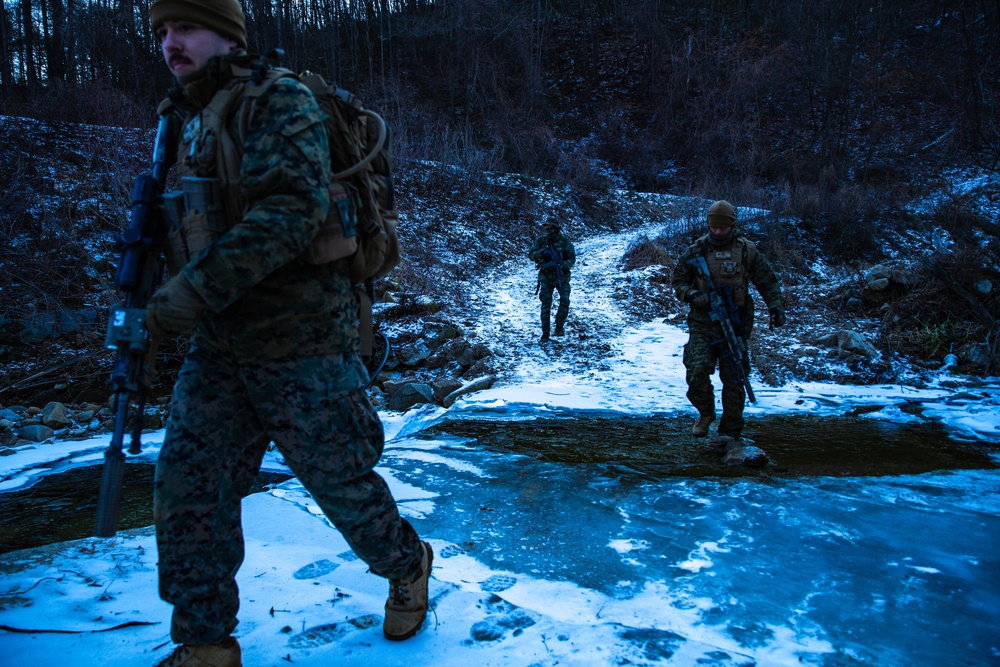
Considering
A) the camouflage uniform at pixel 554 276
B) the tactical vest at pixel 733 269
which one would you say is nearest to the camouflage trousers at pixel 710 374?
the tactical vest at pixel 733 269

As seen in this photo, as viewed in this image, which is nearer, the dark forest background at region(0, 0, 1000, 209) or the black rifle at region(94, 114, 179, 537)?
the black rifle at region(94, 114, 179, 537)

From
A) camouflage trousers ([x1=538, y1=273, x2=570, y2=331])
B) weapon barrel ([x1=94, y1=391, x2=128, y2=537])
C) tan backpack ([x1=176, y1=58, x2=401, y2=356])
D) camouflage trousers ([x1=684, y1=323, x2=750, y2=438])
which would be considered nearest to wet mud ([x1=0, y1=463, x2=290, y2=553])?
weapon barrel ([x1=94, y1=391, x2=128, y2=537])

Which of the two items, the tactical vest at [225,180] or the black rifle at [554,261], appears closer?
the tactical vest at [225,180]

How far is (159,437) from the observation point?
5047 mm

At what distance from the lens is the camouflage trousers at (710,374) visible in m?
4.71

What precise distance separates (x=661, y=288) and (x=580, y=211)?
665 centimetres

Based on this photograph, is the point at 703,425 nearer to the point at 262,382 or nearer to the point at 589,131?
the point at 262,382

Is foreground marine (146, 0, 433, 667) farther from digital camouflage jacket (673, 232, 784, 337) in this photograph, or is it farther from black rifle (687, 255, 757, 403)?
digital camouflage jacket (673, 232, 784, 337)

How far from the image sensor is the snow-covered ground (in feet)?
6.09

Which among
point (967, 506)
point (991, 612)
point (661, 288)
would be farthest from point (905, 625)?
Result: point (661, 288)

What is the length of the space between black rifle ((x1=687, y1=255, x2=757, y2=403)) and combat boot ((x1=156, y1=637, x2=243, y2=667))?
3967 mm

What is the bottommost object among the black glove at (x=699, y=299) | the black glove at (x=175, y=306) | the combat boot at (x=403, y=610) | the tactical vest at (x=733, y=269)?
the combat boot at (x=403, y=610)

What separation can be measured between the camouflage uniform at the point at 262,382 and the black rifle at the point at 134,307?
0.12 metres

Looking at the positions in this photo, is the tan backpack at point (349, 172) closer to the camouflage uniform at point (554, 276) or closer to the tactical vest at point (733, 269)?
the tactical vest at point (733, 269)
